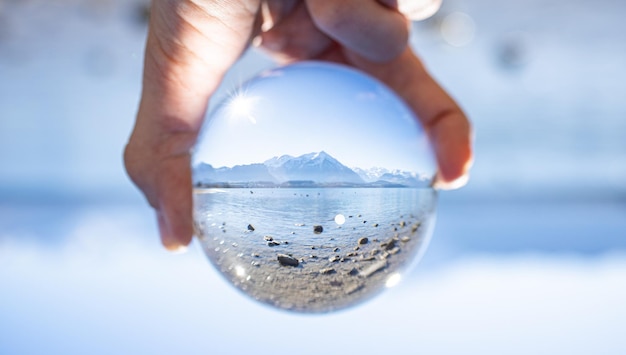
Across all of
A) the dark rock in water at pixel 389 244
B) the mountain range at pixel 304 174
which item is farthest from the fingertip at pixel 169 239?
the dark rock in water at pixel 389 244

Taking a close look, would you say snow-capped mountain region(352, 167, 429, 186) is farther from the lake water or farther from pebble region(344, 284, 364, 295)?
pebble region(344, 284, 364, 295)

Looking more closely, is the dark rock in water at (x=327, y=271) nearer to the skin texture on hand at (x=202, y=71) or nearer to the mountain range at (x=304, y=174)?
the mountain range at (x=304, y=174)

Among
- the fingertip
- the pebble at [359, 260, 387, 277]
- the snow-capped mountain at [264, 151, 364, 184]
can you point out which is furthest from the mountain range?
the fingertip

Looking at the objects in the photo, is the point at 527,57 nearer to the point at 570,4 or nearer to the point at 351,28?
the point at 570,4

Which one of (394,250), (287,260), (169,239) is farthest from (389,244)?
(169,239)

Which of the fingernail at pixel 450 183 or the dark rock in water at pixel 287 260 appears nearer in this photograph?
the dark rock in water at pixel 287 260

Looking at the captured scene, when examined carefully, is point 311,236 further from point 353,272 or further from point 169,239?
point 169,239
